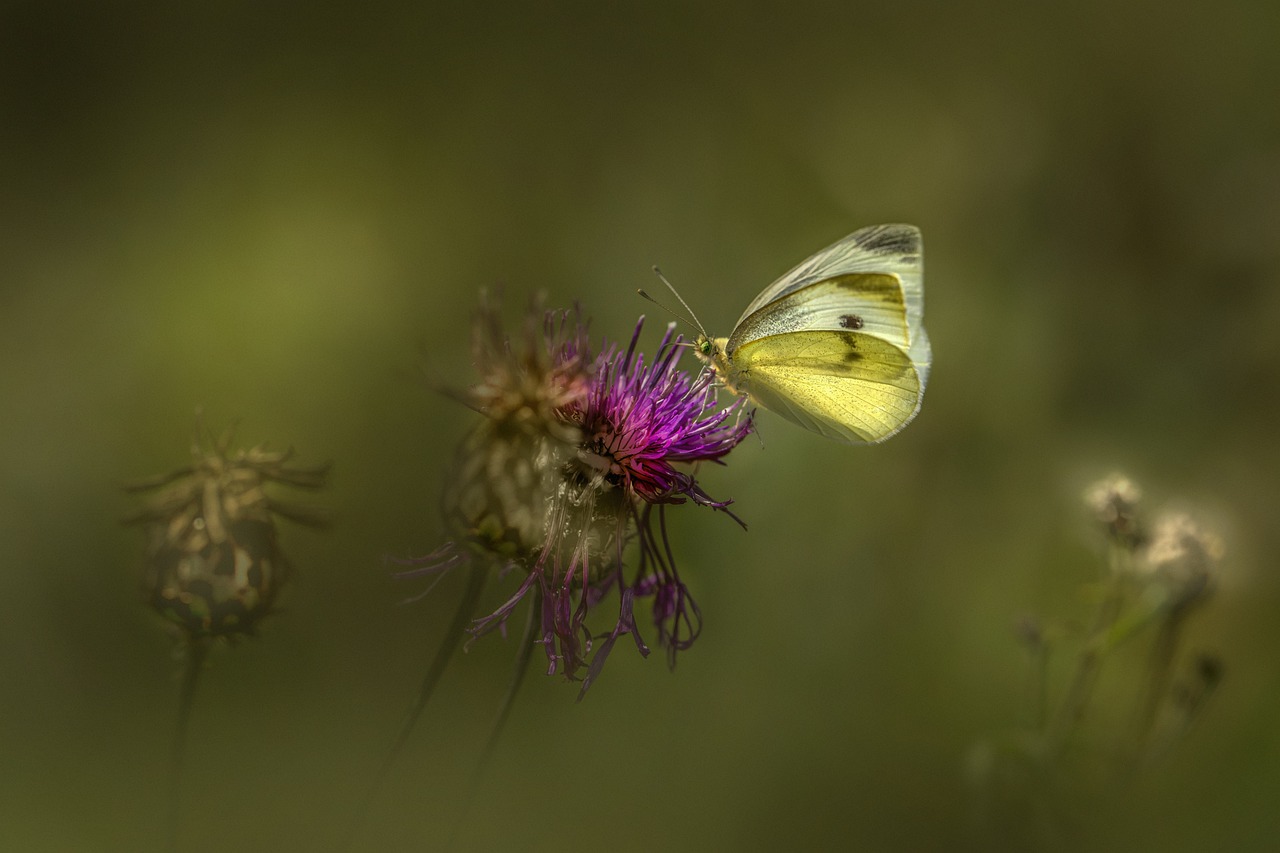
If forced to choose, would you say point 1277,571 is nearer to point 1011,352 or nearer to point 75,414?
point 1011,352

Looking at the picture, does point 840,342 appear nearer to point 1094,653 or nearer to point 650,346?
point 650,346

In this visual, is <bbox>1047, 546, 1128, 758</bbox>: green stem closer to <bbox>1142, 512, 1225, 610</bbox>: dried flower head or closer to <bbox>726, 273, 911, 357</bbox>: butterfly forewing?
<bbox>1142, 512, 1225, 610</bbox>: dried flower head

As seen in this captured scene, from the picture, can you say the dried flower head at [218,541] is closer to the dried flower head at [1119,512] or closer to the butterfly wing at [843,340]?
the butterfly wing at [843,340]

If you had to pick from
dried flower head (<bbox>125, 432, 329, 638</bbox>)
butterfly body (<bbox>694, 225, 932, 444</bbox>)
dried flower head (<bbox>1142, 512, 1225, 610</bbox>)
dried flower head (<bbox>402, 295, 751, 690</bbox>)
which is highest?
butterfly body (<bbox>694, 225, 932, 444</bbox>)

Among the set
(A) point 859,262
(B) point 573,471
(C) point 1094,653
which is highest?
(A) point 859,262

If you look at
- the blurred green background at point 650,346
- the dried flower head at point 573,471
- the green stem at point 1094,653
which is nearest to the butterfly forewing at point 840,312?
the dried flower head at point 573,471

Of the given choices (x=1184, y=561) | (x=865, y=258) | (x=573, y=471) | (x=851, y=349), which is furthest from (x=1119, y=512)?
(x=573, y=471)

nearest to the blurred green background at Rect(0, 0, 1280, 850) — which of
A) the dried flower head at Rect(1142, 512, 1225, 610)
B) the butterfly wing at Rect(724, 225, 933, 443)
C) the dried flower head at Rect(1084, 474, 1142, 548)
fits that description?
the butterfly wing at Rect(724, 225, 933, 443)
